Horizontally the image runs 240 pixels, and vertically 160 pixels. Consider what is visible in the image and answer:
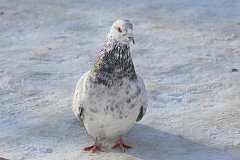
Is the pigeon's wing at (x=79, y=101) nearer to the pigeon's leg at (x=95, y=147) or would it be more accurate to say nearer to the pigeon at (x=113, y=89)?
the pigeon at (x=113, y=89)

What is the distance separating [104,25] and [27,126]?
137 inches

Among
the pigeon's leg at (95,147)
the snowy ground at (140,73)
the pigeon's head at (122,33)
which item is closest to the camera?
the pigeon's head at (122,33)

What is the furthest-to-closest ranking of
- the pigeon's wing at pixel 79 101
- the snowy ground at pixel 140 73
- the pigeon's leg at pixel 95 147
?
the snowy ground at pixel 140 73 < the pigeon's leg at pixel 95 147 < the pigeon's wing at pixel 79 101

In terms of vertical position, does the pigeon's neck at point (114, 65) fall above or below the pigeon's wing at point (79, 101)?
above

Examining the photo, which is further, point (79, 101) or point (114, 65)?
point (79, 101)

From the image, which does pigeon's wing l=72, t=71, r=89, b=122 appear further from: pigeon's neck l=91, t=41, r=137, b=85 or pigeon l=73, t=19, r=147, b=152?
pigeon's neck l=91, t=41, r=137, b=85

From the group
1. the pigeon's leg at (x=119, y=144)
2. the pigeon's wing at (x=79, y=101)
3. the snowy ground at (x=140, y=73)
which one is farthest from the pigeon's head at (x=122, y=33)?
the snowy ground at (x=140, y=73)

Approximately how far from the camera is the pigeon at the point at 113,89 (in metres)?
5.23

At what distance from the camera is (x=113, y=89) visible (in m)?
5.23

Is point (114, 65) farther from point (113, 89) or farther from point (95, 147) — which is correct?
point (95, 147)

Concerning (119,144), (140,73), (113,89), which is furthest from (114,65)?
(140,73)

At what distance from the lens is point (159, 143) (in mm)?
5695

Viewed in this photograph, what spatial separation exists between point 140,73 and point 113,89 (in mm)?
2208

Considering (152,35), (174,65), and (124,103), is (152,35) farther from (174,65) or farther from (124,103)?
(124,103)
